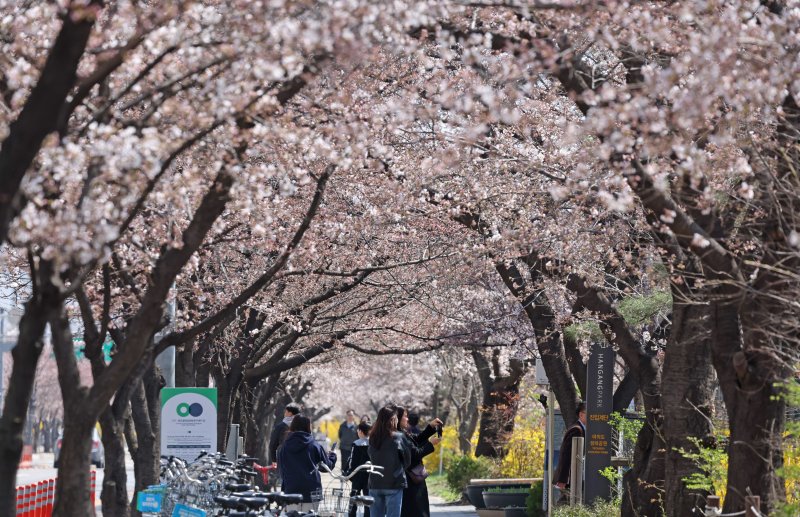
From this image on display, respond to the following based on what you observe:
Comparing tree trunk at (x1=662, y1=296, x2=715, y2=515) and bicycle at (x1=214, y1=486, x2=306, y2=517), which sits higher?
tree trunk at (x1=662, y1=296, x2=715, y2=515)

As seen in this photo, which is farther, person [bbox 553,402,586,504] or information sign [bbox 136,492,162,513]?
person [bbox 553,402,586,504]

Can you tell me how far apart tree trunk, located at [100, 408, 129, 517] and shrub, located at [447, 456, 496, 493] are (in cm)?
1345

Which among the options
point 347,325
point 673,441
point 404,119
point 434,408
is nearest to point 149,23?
point 404,119

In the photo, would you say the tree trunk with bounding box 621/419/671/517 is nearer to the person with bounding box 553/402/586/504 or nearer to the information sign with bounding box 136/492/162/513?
the person with bounding box 553/402/586/504

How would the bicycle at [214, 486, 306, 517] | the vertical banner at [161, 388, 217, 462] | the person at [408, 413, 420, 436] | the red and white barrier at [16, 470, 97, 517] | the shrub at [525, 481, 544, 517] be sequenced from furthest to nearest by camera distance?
the shrub at [525, 481, 544, 517]
the person at [408, 413, 420, 436]
the red and white barrier at [16, 470, 97, 517]
the vertical banner at [161, 388, 217, 462]
the bicycle at [214, 486, 306, 517]

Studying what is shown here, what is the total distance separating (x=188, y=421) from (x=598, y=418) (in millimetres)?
4919

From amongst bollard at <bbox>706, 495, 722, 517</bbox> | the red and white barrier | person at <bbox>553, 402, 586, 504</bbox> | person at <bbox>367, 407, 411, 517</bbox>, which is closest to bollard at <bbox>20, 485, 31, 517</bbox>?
the red and white barrier

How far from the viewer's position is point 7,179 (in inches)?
234

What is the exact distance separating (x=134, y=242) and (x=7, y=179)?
3.59m

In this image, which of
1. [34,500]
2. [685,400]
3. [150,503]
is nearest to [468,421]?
[34,500]

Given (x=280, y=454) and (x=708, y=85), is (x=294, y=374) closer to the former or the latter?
(x=280, y=454)

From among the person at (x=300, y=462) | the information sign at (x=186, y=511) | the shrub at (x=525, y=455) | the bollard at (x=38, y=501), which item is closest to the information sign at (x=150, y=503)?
the information sign at (x=186, y=511)

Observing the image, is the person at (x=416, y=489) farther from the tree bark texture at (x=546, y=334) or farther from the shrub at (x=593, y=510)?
the tree bark texture at (x=546, y=334)

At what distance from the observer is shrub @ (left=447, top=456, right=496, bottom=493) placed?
25.9 metres
